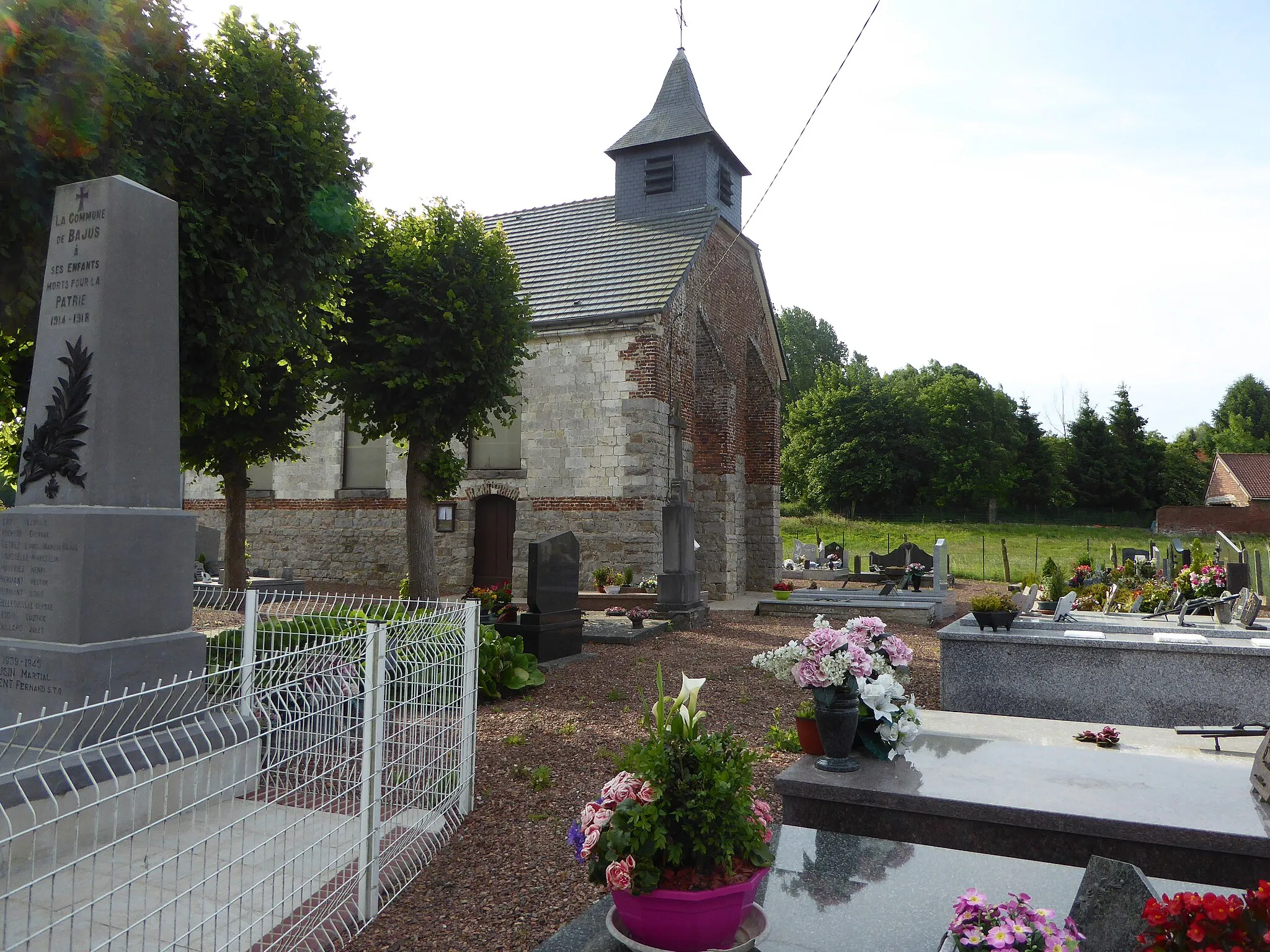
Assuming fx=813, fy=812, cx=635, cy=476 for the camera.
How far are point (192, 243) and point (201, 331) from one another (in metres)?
0.89

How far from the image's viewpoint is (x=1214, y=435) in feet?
232

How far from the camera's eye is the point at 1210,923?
1921mm

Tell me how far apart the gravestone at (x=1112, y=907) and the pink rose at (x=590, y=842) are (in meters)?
1.49

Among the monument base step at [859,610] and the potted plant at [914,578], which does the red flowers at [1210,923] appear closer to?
the monument base step at [859,610]

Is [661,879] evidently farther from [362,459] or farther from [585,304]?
[362,459]

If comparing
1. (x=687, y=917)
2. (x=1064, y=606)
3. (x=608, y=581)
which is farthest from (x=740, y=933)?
(x=608, y=581)

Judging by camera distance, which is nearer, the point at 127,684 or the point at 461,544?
the point at 127,684

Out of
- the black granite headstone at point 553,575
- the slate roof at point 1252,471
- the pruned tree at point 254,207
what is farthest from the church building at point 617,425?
the slate roof at point 1252,471

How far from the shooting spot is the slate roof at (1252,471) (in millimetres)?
50406

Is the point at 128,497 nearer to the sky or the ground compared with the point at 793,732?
nearer to the sky

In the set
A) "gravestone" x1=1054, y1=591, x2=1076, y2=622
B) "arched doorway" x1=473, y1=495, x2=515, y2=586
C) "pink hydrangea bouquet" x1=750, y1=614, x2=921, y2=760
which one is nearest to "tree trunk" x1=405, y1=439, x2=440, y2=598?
"arched doorway" x1=473, y1=495, x2=515, y2=586

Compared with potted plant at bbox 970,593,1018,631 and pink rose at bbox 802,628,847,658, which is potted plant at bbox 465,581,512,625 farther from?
pink rose at bbox 802,628,847,658

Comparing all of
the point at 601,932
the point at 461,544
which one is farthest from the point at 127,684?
the point at 461,544

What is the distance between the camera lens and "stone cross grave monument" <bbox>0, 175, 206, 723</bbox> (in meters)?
4.69
